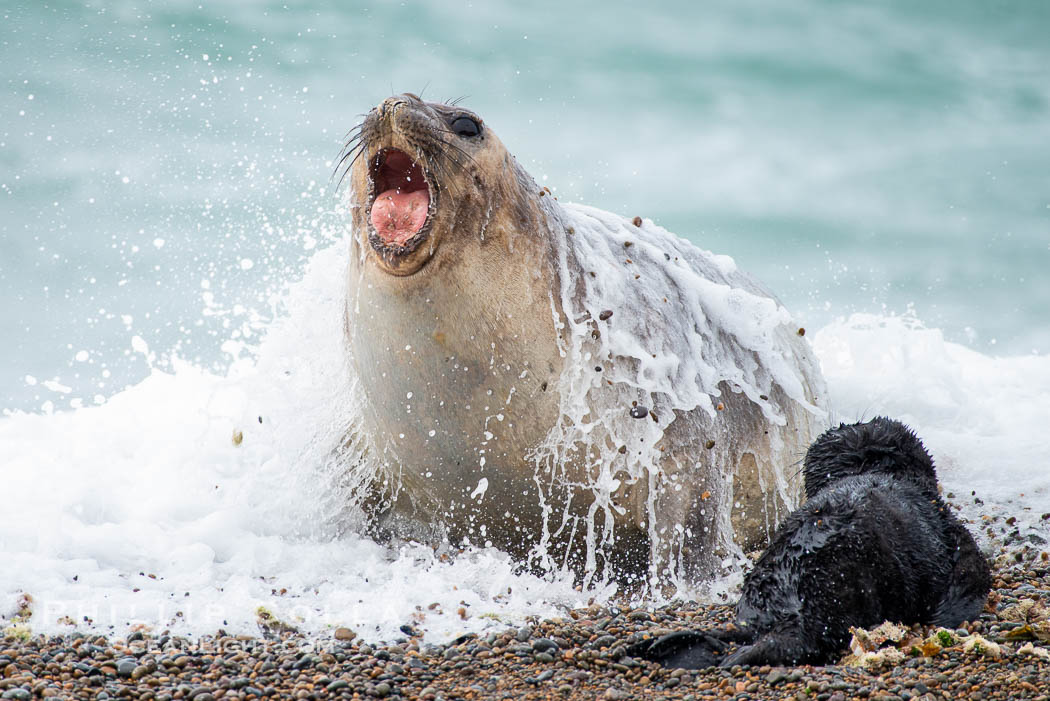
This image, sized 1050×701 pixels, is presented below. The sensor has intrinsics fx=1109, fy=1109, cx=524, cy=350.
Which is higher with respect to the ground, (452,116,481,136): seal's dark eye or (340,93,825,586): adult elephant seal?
(452,116,481,136): seal's dark eye

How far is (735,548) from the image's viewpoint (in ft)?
24.3

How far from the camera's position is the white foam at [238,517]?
643 centimetres

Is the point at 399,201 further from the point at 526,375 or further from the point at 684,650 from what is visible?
the point at 684,650

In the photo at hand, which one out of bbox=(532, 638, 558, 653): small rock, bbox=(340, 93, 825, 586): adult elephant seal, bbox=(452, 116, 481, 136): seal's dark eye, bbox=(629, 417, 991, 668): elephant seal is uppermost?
bbox=(452, 116, 481, 136): seal's dark eye

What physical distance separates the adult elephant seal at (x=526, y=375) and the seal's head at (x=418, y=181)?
0.01 meters

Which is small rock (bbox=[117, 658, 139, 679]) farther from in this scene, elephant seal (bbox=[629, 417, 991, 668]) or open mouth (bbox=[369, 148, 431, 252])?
open mouth (bbox=[369, 148, 431, 252])

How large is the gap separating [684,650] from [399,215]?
2917mm

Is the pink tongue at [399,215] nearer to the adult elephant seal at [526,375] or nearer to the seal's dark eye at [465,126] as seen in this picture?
the adult elephant seal at [526,375]

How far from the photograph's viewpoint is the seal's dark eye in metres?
6.60

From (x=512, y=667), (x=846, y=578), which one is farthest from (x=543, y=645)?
(x=846, y=578)

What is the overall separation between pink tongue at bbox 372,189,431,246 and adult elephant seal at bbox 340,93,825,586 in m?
0.01

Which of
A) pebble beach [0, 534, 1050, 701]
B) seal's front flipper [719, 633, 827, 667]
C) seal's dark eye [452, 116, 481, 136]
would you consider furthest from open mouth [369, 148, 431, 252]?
seal's front flipper [719, 633, 827, 667]

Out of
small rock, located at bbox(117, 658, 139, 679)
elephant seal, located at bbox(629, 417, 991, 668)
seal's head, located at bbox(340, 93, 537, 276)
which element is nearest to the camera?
small rock, located at bbox(117, 658, 139, 679)

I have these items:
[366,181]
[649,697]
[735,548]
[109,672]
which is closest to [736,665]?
[649,697]
